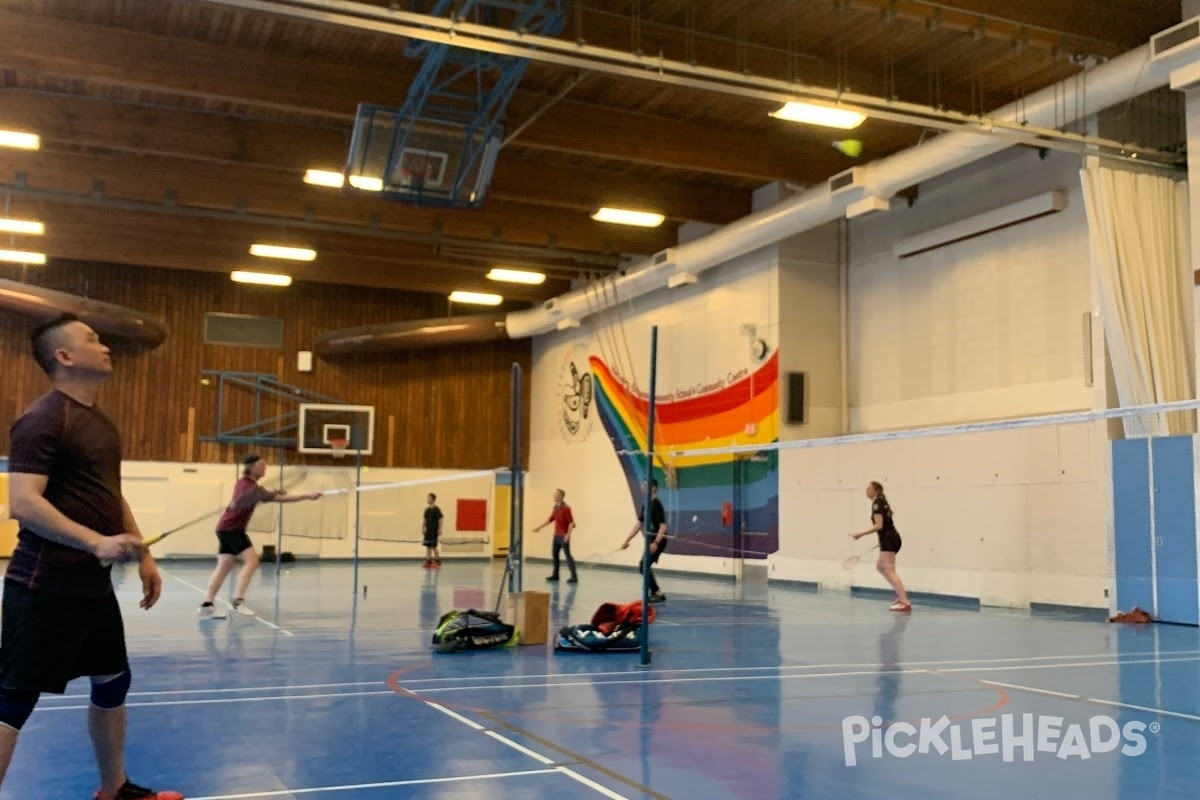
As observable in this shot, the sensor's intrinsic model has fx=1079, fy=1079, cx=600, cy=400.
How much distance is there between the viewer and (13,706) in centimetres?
405

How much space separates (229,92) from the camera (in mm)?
14391

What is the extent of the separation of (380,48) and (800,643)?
30.8 ft

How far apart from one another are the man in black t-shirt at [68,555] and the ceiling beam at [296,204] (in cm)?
1430

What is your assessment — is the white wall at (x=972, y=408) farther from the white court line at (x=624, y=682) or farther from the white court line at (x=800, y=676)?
the white court line at (x=624, y=682)

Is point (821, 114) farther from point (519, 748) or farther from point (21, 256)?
point (21, 256)

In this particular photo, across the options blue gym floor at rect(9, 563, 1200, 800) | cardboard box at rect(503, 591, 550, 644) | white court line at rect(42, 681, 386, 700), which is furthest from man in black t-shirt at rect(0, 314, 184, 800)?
cardboard box at rect(503, 591, 550, 644)

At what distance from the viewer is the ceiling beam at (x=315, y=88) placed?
44.2 feet

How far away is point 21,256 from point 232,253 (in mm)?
4442

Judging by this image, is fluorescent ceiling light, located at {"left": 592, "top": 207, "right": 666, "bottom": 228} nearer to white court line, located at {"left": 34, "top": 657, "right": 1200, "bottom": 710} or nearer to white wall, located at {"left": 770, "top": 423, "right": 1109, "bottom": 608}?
white wall, located at {"left": 770, "top": 423, "right": 1109, "bottom": 608}

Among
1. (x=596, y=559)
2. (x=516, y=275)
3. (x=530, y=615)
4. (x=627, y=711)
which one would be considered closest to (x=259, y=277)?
(x=516, y=275)

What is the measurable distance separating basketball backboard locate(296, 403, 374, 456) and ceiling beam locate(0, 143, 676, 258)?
7.01 m

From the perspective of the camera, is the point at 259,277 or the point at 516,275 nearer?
the point at 516,275

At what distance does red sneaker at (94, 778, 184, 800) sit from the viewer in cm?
451

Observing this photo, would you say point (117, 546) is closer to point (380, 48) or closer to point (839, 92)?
point (839, 92)
